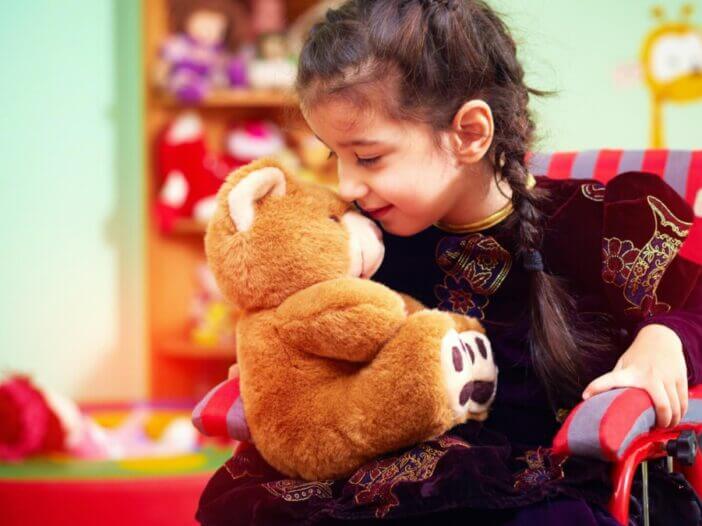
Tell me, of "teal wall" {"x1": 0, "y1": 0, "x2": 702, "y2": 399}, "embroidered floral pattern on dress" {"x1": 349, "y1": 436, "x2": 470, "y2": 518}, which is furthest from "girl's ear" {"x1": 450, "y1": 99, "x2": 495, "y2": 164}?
"teal wall" {"x1": 0, "y1": 0, "x2": 702, "y2": 399}

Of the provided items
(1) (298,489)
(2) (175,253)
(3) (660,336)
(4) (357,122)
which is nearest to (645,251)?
(3) (660,336)

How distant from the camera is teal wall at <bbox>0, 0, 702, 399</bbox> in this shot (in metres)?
2.59

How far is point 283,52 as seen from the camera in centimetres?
255

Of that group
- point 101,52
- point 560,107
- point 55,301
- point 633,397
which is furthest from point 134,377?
point 633,397

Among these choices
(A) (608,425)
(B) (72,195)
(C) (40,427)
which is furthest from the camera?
(B) (72,195)

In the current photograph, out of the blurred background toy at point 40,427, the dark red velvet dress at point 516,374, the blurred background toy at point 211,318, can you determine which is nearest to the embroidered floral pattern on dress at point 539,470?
the dark red velvet dress at point 516,374

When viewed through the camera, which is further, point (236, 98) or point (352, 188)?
point (236, 98)

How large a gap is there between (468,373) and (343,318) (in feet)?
0.45

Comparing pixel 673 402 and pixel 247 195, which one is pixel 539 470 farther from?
pixel 247 195

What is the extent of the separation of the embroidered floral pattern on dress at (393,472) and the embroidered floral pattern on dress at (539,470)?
0.06 metres

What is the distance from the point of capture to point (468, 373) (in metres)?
0.89

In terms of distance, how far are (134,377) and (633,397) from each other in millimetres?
2131

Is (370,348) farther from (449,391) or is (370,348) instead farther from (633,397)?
(633,397)

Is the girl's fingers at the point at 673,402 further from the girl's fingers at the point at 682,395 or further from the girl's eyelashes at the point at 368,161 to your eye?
the girl's eyelashes at the point at 368,161
